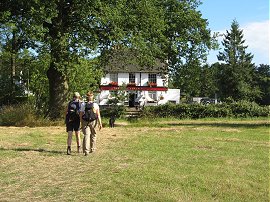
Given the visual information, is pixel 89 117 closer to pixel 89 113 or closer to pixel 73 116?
pixel 89 113

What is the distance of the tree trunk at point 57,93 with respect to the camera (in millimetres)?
26062

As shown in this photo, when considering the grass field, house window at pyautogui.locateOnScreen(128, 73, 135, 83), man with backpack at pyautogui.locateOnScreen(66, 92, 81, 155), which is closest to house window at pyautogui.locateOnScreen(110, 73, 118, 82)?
house window at pyautogui.locateOnScreen(128, 73, 135, 83)

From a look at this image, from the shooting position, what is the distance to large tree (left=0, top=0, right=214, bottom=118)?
75.0 feet

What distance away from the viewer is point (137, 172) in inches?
377

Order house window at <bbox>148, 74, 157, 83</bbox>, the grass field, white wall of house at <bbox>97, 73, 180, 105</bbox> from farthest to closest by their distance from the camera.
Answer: house window at <bbox>148, 74, 157, 83</bbox> → white wall of house at <bbox>97, 73, 180, 105</bbox> → the grass field

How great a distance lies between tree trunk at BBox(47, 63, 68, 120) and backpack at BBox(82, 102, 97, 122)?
45.6ft

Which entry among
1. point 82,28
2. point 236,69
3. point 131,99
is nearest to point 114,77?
point 131,99

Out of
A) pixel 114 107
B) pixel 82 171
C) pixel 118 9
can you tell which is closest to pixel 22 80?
pixel 114 107

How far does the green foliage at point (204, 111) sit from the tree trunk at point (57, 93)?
42.1 ft

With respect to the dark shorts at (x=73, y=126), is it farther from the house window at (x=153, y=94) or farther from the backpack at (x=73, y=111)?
the house window at (x=153, y=94)

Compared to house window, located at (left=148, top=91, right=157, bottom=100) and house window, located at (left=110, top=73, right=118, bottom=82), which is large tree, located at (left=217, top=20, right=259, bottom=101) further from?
house window, located at (left=110, top=73, right=118, bottom=82)

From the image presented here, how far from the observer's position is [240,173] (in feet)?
31.0

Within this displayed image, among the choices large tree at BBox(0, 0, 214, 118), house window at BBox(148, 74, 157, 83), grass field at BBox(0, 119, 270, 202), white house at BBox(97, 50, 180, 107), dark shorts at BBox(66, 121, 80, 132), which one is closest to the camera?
grass field at BBox(0, 119, 270, 202)

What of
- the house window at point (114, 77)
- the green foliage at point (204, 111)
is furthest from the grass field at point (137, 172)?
the house window at point (114, 77)
